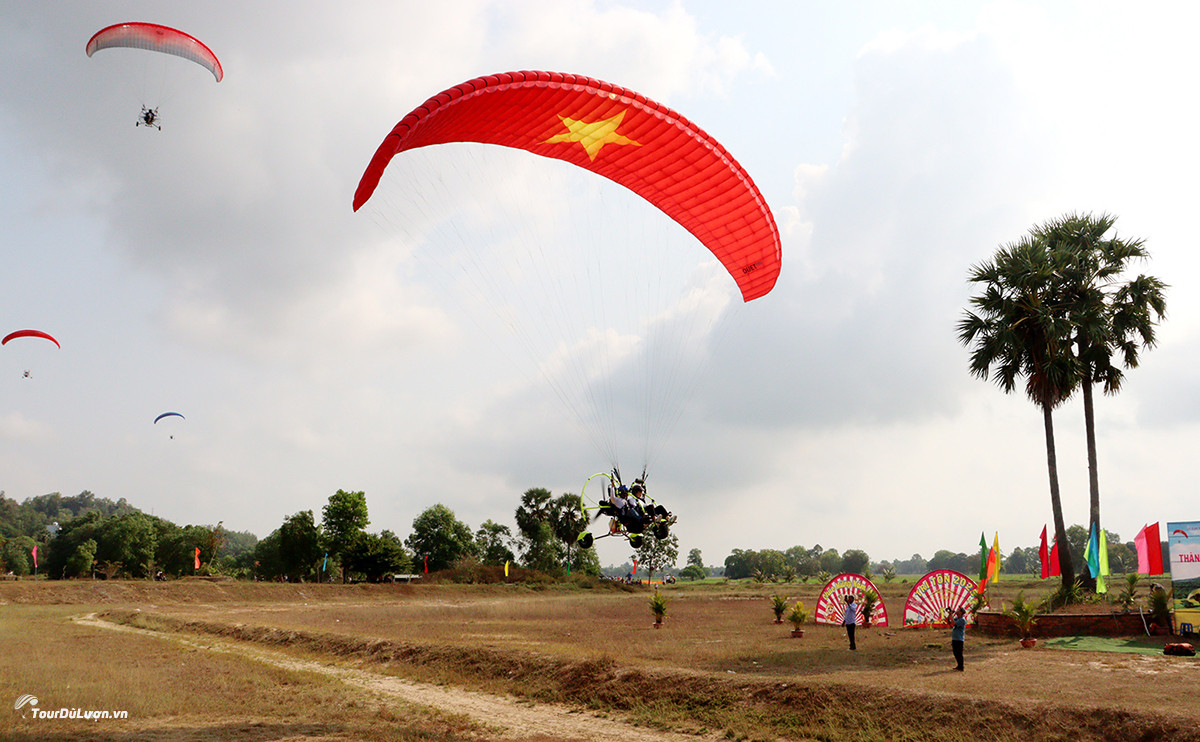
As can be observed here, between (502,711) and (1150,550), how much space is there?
18945 mm

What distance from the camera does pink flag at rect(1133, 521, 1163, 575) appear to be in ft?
66.3

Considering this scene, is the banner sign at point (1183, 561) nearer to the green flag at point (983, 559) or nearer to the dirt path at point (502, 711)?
the green flag at point (983, 559)

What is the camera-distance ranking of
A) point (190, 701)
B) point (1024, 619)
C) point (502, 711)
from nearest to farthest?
point (190, 701)
point (502, 711)
point (1024, 619)

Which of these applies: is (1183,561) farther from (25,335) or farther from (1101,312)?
(25,335)

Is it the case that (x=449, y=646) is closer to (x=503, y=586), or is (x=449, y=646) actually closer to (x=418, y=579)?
(x=503, y=586)

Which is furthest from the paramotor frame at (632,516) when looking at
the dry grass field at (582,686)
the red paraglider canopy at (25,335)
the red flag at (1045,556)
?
the red paraglider canopy at (25,335)

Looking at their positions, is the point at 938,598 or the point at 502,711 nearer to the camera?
the point at 502,711

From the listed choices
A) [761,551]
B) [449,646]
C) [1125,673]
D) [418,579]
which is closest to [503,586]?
[418,579]

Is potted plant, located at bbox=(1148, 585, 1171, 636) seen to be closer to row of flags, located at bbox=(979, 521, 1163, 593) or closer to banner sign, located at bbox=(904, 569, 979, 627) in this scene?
row of flags, located at bbox=(979, 521, 1163, 593)

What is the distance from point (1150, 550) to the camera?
20.4 metres

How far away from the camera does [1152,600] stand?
760 inches

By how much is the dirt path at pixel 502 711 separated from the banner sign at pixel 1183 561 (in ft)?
48.7

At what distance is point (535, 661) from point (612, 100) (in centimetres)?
1266

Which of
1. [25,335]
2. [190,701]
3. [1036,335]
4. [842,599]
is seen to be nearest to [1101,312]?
[1036,335]
